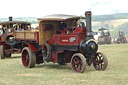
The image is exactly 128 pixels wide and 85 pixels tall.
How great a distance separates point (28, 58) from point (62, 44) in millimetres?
2083

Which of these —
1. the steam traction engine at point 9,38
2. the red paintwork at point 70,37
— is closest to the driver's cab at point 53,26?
the red paintwork at point 70,37

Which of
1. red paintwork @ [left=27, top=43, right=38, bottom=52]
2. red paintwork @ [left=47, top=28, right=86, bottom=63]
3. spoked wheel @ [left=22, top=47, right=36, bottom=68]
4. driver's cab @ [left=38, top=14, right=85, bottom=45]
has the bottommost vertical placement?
spoked wheel @ [left=22, top=47, right=36, bottom=68]

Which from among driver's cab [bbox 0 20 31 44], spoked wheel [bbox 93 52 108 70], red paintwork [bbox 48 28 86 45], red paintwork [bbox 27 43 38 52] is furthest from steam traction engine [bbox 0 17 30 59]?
spoked wheel [bbox 93 52 108 70]

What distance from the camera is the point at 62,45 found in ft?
39.1

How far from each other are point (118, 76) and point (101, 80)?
969 mm

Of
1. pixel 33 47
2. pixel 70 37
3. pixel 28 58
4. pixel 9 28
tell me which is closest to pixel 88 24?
pixel 70 37

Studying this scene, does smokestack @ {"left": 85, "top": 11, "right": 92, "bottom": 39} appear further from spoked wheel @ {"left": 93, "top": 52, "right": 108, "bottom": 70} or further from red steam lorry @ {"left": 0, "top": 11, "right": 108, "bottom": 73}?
spoked wheel @ {"left": 93, "top": 52, "right": 108, "bottom": 70}

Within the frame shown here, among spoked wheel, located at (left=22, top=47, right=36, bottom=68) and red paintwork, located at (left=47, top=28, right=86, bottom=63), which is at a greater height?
red paintwork, located at (left=47, top=28, right=86, bottom=63)

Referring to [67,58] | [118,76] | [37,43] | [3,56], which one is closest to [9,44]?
[3,56]

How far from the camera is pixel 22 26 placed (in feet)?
63.5

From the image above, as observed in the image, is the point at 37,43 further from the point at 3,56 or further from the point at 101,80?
the point at 3,56

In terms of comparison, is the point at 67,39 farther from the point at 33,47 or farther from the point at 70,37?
the point at 33,47

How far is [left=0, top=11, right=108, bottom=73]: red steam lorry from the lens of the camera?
11.2 metres

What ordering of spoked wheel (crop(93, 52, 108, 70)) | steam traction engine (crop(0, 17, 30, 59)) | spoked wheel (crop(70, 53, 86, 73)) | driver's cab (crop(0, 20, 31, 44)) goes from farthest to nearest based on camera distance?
1. driver's cab (crop(0, 20, 31, 44))
2. steam traction engine (crop(0, 17, 30, 59))
3. spoked wheel (crop(93, 52, 108, 70))
4. spoked wheel (crop(70, 53, 86, 73))
